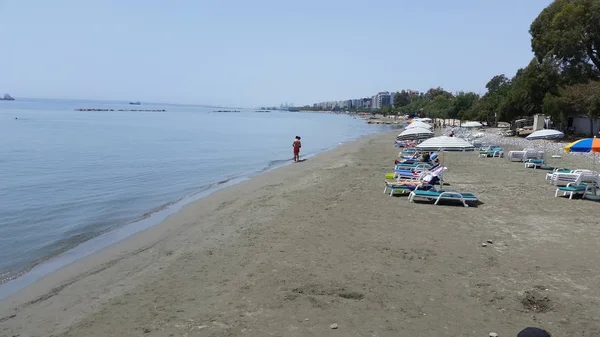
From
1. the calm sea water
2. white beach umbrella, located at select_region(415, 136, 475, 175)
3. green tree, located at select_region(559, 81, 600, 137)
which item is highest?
green tree, located at select_region(559, 81, 600, 137)

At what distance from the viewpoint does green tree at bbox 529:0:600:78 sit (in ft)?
126

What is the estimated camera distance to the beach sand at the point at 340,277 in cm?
557

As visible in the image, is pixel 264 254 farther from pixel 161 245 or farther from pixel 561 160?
pixel 561 160

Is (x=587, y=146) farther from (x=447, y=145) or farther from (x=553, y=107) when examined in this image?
(x=553, y=107)

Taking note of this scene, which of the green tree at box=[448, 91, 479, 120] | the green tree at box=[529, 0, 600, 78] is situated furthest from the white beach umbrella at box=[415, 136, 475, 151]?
the green tree at box=[448, 91, 479, 120]

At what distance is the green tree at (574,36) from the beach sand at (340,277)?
32.3 m

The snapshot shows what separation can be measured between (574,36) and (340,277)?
3999 cm

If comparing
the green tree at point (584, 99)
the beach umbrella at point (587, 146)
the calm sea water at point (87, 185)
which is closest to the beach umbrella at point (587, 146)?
the beach umbrella at point (587, 146)

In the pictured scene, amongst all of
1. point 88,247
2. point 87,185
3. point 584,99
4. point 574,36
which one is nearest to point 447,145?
point 88,247

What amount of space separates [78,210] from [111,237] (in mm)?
3846

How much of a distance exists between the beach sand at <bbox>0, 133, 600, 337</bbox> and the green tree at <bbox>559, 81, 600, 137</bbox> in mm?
23776

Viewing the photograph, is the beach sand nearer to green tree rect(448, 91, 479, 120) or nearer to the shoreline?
the shoreline

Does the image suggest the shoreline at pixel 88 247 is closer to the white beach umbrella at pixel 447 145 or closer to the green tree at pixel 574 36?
the white beach umbrella at pixel 447 145

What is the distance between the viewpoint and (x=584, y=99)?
3344cm
